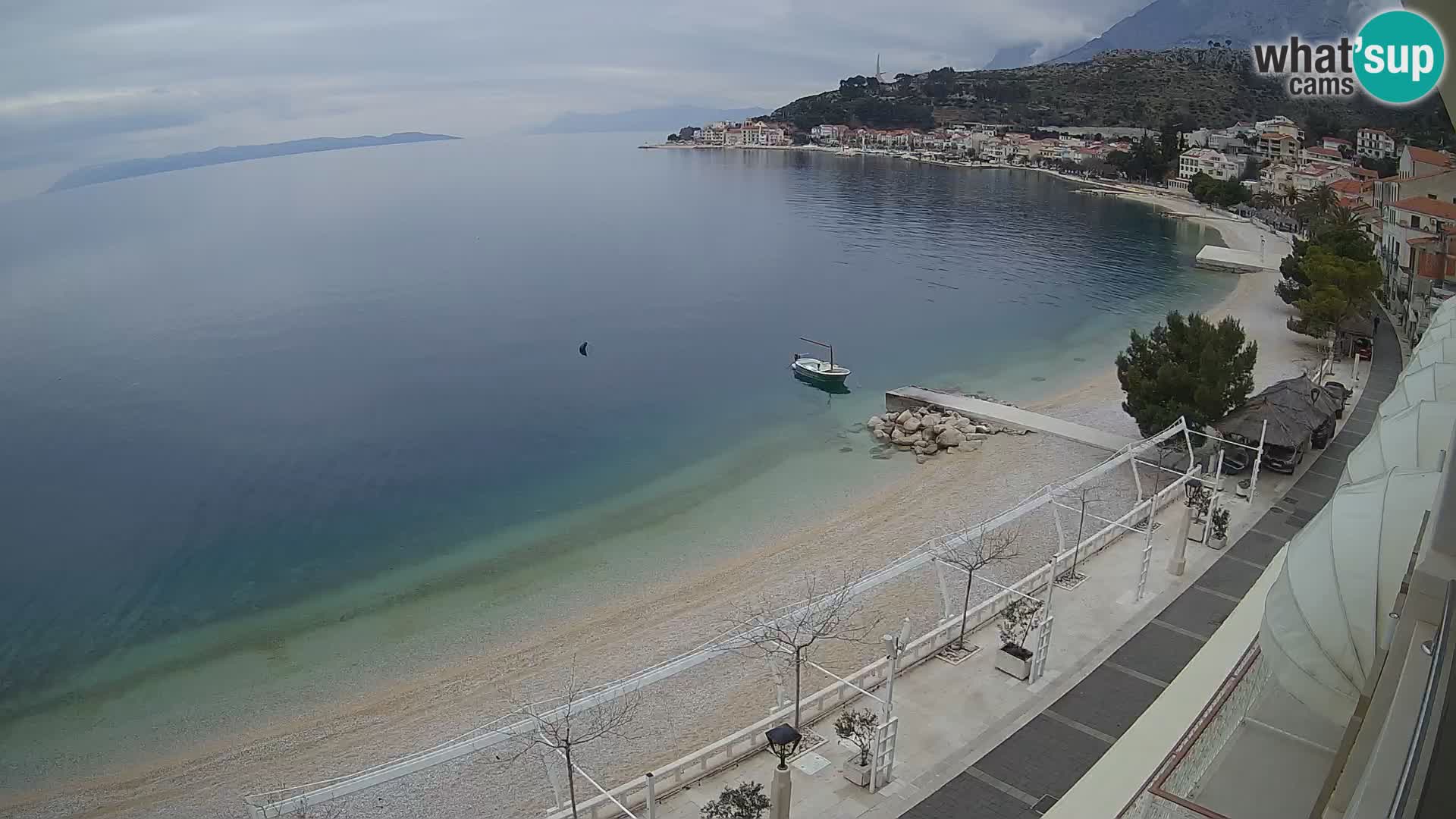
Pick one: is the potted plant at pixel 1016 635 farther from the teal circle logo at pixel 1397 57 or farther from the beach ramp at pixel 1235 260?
the beach ramp at pixel 1235 260

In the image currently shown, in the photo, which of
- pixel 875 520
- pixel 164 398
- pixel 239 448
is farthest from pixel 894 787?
pixel 164 398

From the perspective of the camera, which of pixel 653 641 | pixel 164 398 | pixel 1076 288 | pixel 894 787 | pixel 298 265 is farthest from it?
pixel 298 265

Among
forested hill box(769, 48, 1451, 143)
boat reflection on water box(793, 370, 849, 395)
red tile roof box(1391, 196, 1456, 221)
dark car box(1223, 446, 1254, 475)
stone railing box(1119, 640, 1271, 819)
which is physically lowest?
boat reflection on water box(793, 370, 849, 395)

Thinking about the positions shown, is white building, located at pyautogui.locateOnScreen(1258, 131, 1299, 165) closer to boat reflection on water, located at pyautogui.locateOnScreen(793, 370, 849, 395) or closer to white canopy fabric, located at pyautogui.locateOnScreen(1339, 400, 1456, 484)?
boat reflection on water, located at pyautogui.locateOnScreen(793, 370, 849, 395)

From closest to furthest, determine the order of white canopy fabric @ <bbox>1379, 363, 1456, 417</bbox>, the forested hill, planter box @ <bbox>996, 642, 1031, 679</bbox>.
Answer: white canopy fabric @ <bbox>1379, 363, 1456, 417</bbox>, planter box @ <bbox>996, 642, 1031, 679</bbox>, the forested hill

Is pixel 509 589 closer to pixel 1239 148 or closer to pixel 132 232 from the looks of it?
pixel 132 232

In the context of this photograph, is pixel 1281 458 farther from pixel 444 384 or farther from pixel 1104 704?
pixel 444 384

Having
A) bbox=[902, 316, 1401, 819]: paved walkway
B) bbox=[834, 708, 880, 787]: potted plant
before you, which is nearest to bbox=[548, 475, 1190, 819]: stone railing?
bbox=[834, 708, 880, 787]: potted plant

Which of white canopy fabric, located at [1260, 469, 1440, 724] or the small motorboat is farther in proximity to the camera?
the small motorboat
